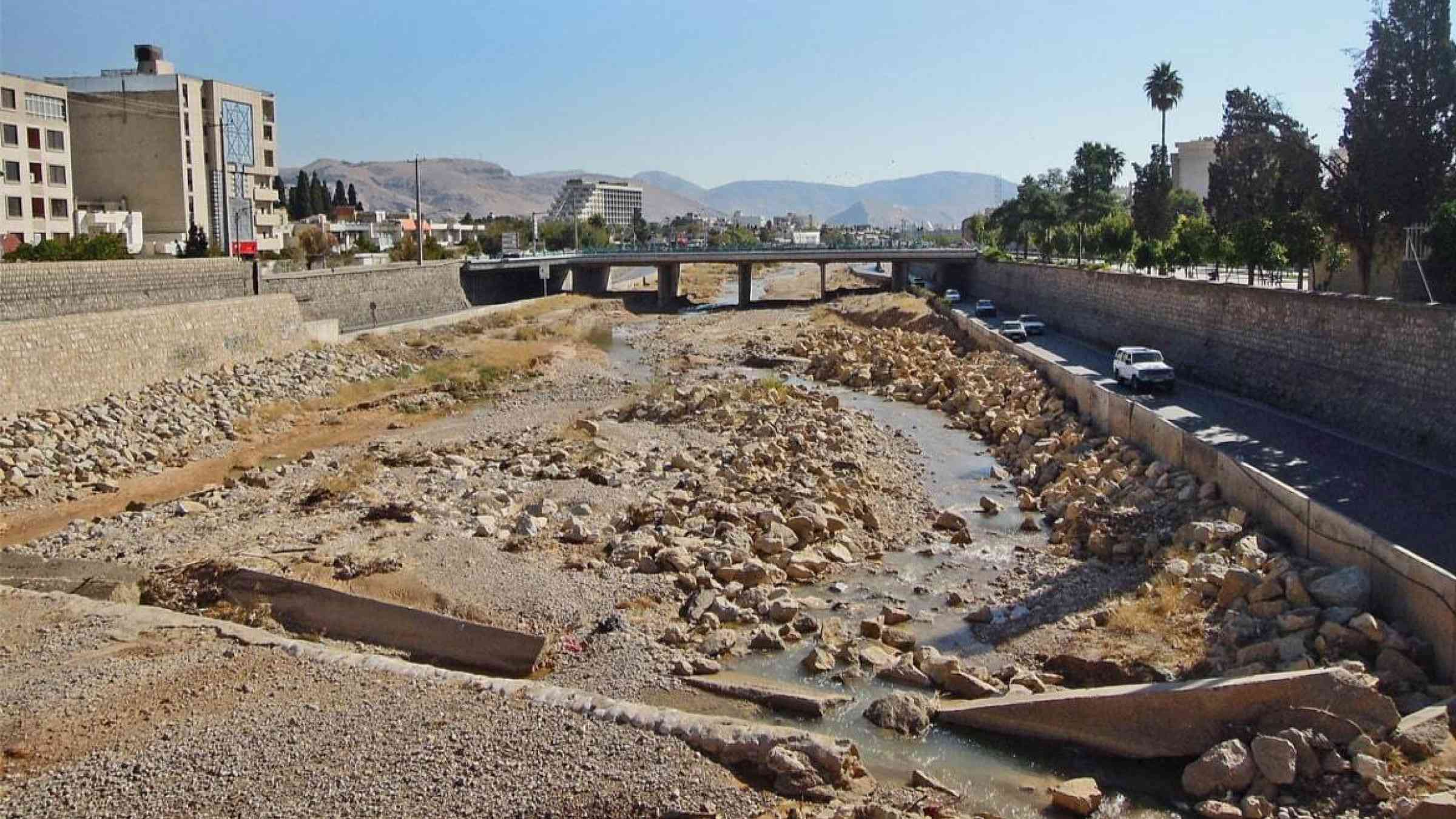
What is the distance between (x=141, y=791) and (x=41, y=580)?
1022 centimetres

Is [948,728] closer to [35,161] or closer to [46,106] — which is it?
[35,161]

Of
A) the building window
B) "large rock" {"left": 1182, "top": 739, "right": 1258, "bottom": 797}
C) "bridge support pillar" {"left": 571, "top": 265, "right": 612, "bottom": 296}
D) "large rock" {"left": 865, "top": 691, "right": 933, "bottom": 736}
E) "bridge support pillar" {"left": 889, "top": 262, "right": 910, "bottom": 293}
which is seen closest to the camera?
"large rock" {"left": 1182, "top": 739, "right": 1258, "bottom": 797}

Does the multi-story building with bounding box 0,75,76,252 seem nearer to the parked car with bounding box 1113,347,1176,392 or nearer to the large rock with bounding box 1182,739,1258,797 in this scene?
the parked car with bounding box 1113,347,1176,392

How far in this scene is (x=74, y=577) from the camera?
21.6 m

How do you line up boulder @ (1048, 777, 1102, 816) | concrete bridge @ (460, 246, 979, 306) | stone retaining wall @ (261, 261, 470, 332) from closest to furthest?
boulder @ (1048, 777, 1102, 816) < stone retaining wall @ (261, 261, 470, 332) < concrete bridge @ (460, 246, 979, 306)

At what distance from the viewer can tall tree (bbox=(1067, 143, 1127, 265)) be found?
10038 cm

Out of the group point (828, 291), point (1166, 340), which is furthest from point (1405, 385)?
point (828, 291)

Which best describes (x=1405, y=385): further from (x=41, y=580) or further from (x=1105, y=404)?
(x=41, y=580)

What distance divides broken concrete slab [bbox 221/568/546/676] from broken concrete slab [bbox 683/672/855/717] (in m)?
2.74

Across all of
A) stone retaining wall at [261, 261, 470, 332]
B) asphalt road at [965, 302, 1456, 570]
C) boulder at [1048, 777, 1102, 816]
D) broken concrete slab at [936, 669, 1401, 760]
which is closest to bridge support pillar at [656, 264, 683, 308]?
stone retaining wall at [261, 261, 470, 332]

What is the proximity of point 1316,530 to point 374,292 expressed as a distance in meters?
Result: 53.3

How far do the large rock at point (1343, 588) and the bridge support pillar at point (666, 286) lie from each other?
88.8 metres

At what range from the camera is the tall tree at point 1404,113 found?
113 feet

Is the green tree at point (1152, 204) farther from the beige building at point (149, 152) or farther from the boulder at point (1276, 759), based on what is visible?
the boulder at point (1276, 759)
